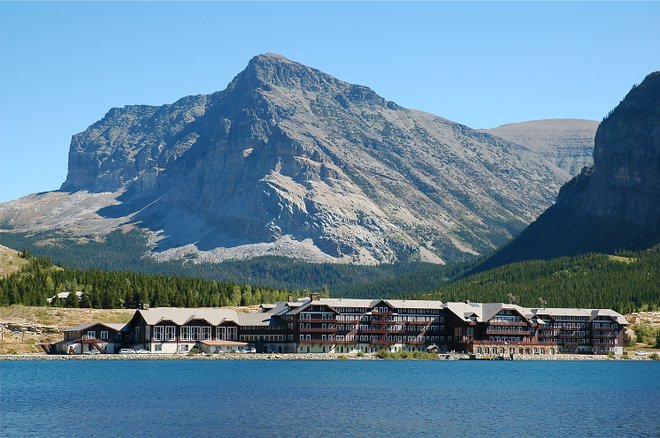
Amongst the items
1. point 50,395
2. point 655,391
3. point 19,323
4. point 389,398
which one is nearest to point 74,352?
point 19,323

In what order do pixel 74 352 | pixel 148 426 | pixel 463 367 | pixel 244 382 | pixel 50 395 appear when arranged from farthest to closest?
1. pixel 74 352
2. pixel 463 367
3. pixel 244 382
4. pixel 50 395
5. pixel 148 426

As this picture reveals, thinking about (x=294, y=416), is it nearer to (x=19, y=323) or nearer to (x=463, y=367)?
(x=463, y=367)

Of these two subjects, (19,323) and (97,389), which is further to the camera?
(19,323)

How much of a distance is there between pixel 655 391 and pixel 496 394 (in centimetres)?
2009

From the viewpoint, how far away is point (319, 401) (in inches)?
4419

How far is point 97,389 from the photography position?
125438 mm

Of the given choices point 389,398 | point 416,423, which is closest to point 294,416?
point 416,423

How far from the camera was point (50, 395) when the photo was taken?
117m

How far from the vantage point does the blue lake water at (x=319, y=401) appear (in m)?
90.7

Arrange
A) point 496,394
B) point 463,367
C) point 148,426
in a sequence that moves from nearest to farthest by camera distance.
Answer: point 148,426 < point 496,394 < point 463,367

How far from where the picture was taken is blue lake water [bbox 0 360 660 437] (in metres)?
90.7

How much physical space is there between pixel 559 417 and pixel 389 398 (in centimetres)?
2205

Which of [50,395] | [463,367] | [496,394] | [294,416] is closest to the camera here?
[294,416]

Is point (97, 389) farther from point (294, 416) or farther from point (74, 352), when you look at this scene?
point (74, 352)
